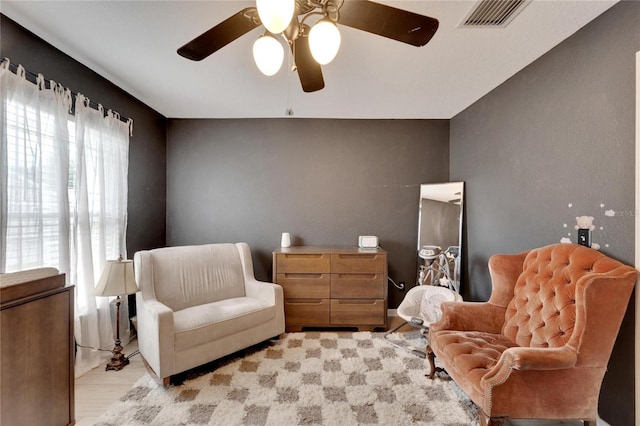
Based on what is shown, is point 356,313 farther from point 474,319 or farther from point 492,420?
point 492,420

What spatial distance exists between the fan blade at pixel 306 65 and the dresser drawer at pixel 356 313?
2.14 m

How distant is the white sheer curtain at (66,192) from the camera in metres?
1.72

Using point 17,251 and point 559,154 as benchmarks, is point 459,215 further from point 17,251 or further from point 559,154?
point 17,251

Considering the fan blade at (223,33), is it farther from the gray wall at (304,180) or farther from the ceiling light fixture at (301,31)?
the gray wall at (304,180)

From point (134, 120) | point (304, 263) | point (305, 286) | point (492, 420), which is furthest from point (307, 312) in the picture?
point (134, 120)

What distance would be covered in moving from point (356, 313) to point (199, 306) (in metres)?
1.53

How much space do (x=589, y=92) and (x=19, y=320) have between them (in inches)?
125

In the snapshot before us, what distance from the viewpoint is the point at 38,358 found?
1.31 meters

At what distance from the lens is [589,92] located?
5.61 ft

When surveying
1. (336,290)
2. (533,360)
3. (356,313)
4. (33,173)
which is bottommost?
(356,313)

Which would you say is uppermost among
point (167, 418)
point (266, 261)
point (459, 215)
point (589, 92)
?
point (589, 92)

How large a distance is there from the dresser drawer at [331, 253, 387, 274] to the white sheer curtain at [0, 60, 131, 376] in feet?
6.77

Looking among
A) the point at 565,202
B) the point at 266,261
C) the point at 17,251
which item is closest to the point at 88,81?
the point at 17,251

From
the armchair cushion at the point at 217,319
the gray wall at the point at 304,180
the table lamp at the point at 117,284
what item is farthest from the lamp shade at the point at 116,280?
the gray wall at the point at 304,180
